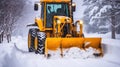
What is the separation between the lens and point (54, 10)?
15312 millimetres

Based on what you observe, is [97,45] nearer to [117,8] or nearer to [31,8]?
[117,8]

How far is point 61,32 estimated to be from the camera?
14.5m

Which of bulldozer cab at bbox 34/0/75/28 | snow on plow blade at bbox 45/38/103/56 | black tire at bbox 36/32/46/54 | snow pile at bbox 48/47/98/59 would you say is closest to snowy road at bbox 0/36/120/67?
snow pile at bbox 48/47/98/59

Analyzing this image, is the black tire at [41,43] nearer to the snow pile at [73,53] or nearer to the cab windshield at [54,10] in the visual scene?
the cab windshield at [54,10]

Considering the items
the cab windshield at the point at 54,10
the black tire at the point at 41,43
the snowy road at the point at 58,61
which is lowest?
the snowy road at the point at 58,61

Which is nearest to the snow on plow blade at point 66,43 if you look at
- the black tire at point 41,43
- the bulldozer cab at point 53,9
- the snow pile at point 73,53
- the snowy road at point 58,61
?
the snow pile at point 73,53

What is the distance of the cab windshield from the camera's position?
1527 cm

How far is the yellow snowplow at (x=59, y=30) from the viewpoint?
534 inches

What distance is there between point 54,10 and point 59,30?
4.70 feet

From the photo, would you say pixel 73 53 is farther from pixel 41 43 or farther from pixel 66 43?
pixel 41 43

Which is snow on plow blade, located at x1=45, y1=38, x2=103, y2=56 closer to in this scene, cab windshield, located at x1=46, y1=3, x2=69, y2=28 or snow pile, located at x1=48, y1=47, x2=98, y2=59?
snow pile, located at x1=48, y1=47, x2=98, y2=59

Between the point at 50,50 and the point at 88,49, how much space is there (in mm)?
1774

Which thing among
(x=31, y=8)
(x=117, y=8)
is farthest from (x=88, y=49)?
(x=31, y=8)

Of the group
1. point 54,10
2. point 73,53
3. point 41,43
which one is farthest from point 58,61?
point 54,10
